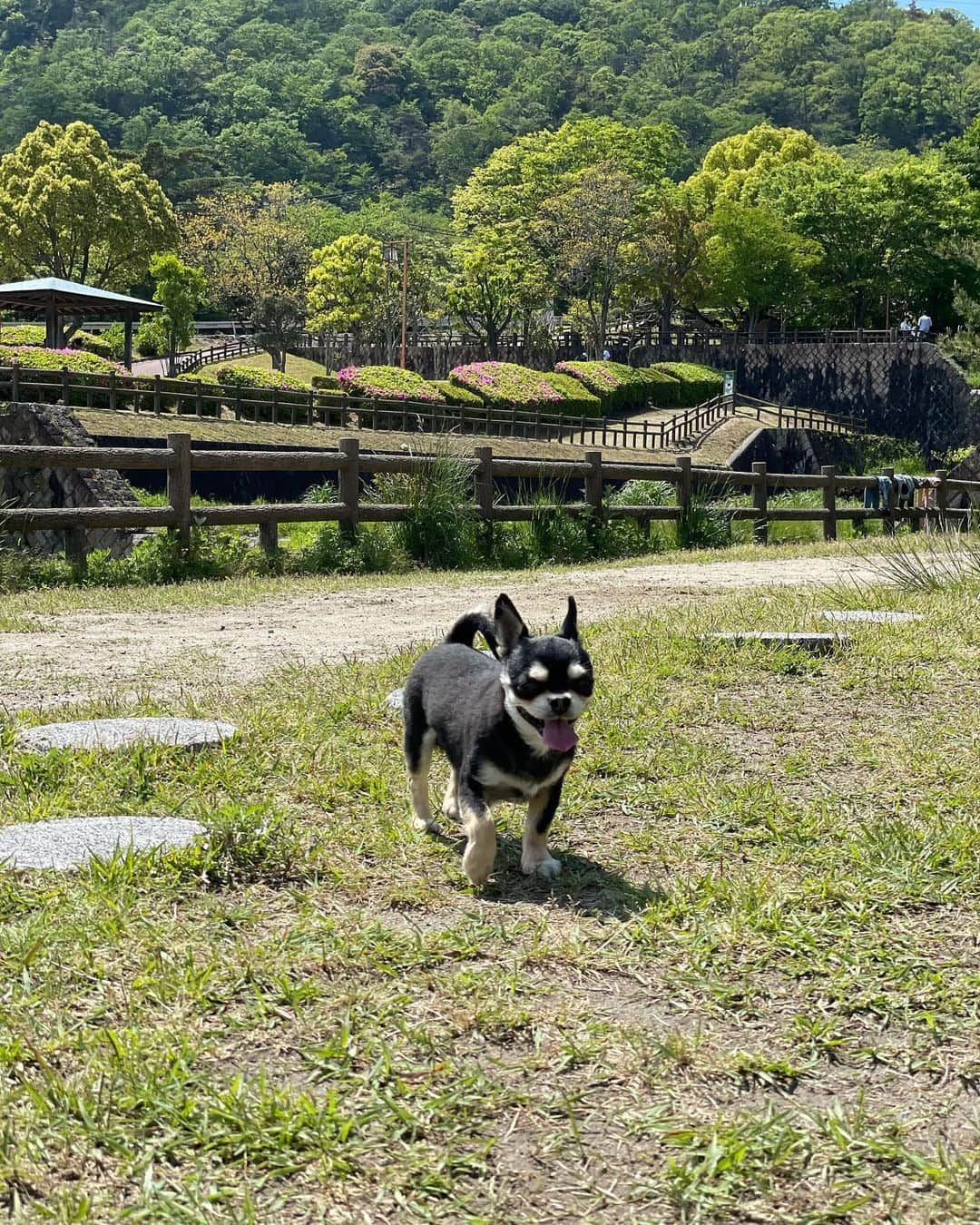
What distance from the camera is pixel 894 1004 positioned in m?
3.19

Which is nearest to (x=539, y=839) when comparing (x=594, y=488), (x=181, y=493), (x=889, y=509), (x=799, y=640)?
(x=799, y=640)

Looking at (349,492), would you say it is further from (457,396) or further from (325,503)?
(457,396)

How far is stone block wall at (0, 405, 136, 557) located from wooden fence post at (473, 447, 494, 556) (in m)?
4.37

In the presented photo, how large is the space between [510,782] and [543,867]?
388 millimetres

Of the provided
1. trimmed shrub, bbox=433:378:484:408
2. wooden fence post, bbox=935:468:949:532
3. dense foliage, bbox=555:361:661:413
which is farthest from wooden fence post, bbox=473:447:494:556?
dense foliage, bbox=555:361:661:413

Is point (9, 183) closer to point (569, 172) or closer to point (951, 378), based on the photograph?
point (569, 172)

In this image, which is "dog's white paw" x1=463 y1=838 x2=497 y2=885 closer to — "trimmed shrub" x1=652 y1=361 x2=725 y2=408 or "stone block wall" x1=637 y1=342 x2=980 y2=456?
"stone block wall" x1=637 y1=342 x2=980 y2=456

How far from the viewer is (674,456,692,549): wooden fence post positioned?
55.3 ft

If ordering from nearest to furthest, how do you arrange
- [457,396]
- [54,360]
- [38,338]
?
[54,360] < [38,338] < [457,396]

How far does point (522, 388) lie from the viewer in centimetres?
4884

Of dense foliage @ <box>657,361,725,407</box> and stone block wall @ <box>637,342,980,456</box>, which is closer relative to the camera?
stone block wall @ <box>637,342,980,456</box>

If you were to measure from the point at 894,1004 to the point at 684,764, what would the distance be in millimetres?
1950

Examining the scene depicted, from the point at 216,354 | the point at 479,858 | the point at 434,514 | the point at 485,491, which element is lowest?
the point at 479,858

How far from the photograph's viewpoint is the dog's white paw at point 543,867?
402 cm
